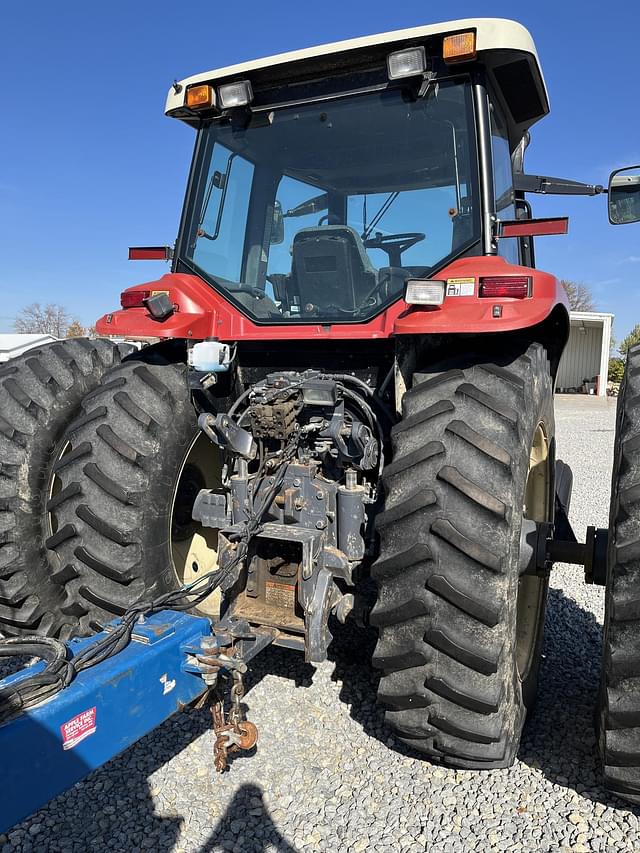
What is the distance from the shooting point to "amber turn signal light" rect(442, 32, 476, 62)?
255cm

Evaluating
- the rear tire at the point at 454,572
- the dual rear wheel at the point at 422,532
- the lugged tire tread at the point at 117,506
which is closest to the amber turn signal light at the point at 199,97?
the dual rear wheel at the point at 422,532

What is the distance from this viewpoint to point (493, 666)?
2.07 m

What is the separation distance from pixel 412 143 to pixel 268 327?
1040mm

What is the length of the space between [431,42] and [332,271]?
40.4 inches

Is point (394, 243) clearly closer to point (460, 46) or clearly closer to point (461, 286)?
point (461, 286)

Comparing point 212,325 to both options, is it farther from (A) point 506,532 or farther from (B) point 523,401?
(A) point 506,532

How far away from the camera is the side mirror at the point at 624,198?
8.86 feet

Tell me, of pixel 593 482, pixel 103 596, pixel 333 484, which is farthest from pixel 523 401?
pixel 593 482

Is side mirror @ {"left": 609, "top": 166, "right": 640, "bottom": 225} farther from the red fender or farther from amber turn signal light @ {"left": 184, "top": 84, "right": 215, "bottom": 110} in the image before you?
amber turn signal light @ {"left": 184, "top": 84, "right": 215, "bottom": 110}

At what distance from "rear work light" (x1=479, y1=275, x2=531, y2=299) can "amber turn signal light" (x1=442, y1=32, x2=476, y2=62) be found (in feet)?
3.06

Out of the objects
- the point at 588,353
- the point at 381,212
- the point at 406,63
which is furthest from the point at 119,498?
the point at 588,353

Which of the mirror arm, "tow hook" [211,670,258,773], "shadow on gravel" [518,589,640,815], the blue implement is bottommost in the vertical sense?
"shadow on gravel" [518,589,640,815]

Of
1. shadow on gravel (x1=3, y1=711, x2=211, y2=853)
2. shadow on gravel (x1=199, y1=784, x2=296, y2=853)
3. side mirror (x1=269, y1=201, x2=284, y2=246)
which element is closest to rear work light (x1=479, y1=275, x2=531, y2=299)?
side mirror (x1=269, y1=201, x2=284, y2=246)

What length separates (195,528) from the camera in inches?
131
